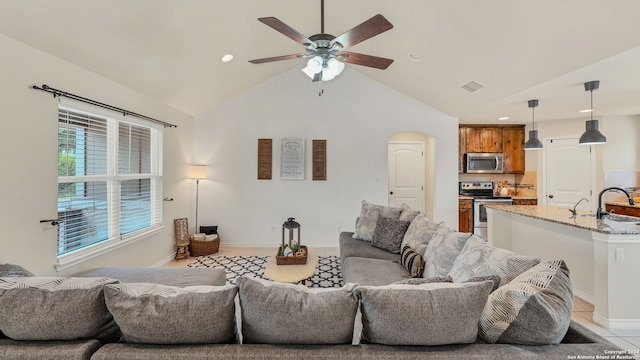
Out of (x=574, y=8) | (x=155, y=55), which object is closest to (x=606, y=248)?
(x=574, y=8)

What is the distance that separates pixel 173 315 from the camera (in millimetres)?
1019

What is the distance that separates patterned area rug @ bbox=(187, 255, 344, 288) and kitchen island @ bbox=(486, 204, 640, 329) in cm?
240

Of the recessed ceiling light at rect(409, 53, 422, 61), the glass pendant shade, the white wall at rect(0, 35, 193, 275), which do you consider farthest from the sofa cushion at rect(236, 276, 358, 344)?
the glass pendant shade

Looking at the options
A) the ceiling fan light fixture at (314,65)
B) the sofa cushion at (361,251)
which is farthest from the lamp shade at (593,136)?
the ceiling fan light fixture at (314,65)

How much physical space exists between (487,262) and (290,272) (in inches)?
69.3

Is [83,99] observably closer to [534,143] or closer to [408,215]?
[408,215]

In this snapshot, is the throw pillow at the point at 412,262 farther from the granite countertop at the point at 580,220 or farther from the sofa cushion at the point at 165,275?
the sofa cushion at the point at 165,275

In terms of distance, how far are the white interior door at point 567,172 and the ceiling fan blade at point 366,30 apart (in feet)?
17.0

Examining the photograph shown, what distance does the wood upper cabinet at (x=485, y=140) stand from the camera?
5445 millimetres

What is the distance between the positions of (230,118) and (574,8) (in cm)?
464

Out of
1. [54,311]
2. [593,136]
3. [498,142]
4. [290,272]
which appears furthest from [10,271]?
[498,142]

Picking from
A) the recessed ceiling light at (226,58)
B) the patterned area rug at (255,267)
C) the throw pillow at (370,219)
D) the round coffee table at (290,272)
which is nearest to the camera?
the round coffee table at (290,272)

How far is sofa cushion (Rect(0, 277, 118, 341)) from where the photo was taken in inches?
39.4

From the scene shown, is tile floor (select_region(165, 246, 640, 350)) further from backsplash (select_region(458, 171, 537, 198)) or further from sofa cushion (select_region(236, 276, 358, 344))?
backsplash (select_region(458, 171, 537, 198))
